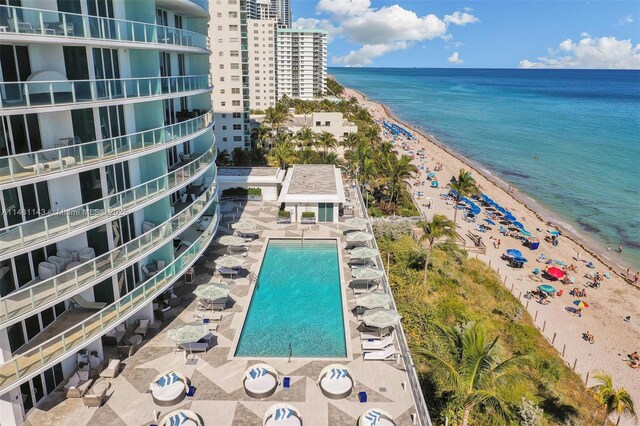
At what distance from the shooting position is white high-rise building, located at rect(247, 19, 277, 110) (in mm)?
120562

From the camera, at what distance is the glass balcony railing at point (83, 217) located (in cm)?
1703

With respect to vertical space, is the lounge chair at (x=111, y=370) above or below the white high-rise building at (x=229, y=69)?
below

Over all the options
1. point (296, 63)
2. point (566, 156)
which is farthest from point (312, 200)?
point (296, 63)

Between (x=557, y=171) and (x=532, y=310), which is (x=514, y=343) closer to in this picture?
(x=532, y=310)

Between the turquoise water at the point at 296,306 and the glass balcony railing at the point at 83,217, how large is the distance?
900 cm

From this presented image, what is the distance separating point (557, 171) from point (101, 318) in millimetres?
89785

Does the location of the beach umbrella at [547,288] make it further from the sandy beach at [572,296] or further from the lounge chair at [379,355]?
the lounge chair at [379,355]

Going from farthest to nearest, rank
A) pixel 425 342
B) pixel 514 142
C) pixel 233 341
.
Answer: pixel 514 142 < pixel 425 342 < pixel 233 341

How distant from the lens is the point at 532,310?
3775 centimetres

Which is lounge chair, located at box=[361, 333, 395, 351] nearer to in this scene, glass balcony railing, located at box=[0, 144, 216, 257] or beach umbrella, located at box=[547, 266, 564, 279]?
glass balcony railing, located at box=[0, 144, 216, 257]

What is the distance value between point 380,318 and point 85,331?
1410 centimetres

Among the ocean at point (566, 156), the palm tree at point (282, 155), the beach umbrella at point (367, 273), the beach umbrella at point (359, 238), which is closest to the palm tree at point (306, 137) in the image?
the palm tree at point (282, 155)

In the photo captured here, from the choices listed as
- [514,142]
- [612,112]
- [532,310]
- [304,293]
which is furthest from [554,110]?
[304,293]

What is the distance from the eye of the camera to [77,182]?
20.5 meters
